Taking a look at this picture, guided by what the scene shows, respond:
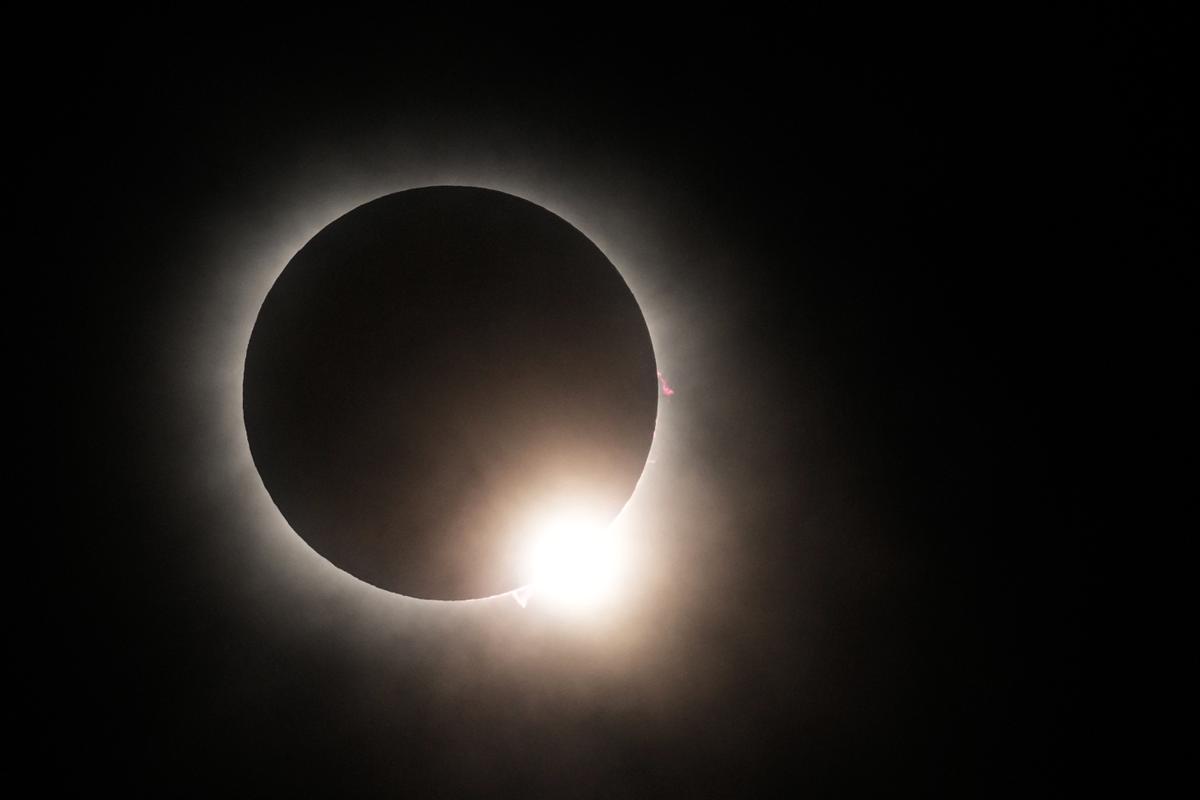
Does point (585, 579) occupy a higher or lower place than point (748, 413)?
lower

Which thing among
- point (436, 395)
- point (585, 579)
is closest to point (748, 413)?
point (585, 579)

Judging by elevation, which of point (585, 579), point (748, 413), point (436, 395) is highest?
point (748, 413)

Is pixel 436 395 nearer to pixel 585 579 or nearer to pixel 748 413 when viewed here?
pixel 585 579

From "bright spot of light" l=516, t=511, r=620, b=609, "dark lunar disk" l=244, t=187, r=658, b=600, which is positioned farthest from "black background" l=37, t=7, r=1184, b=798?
"dark lunar disk" l=244, t=187, r=658, b=600

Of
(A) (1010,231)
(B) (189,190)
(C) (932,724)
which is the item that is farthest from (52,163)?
(C) (932,724)

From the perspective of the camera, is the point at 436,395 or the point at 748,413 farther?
the point at 748,413

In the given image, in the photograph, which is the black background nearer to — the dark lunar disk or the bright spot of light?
the bright spot of light
